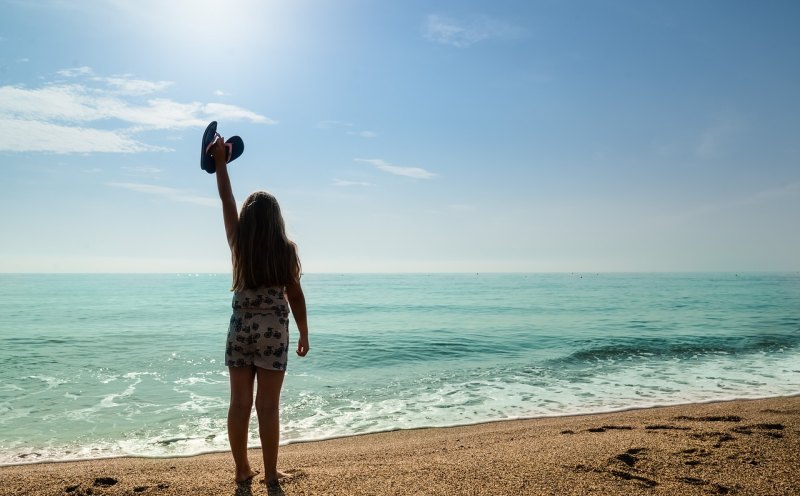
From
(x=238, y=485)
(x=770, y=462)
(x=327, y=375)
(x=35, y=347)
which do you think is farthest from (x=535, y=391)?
(x=35, y=347)

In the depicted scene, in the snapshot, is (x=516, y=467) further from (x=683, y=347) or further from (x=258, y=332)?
(x=683, y=347)

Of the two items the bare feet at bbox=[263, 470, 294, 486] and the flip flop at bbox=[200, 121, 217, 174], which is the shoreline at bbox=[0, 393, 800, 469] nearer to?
the bare feet at bbox=[263, 470, 294, 486]

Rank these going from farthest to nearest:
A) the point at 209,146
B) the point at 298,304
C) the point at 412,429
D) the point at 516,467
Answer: the point at 412,429
the point at 516,467
the point at 209,146
the point at 298,304

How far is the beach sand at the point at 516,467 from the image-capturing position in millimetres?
3715

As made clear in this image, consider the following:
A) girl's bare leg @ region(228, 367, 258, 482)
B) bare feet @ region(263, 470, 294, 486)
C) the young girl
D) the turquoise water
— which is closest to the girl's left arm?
the young girl

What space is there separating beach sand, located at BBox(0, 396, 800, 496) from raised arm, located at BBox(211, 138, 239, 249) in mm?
2017

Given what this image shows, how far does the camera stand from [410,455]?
5.11 meters

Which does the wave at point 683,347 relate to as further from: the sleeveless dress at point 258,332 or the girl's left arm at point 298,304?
the sleeveless dress at point 258,332

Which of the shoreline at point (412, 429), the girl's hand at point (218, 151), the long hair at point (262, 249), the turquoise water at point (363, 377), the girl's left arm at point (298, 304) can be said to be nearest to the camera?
the long hair at point (262, 249)

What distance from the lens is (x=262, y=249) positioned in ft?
12.1

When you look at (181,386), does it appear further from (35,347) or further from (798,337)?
(798,337)

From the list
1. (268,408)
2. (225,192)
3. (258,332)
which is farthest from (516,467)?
(225,192)

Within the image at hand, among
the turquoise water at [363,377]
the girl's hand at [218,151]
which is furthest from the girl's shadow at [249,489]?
the turquoise water at [363,377]

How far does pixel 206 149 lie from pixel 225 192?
39 cm
